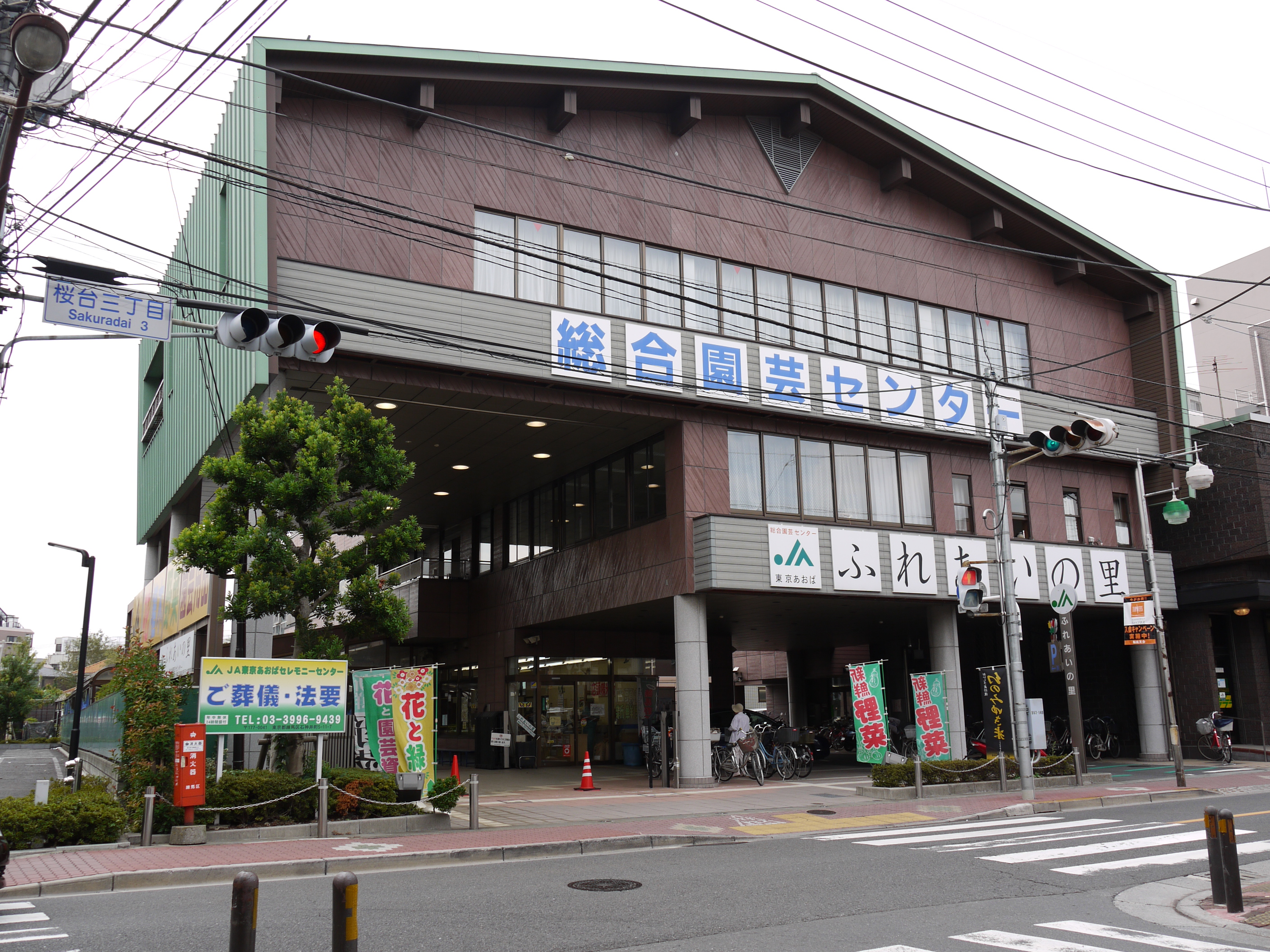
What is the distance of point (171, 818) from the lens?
566 inches

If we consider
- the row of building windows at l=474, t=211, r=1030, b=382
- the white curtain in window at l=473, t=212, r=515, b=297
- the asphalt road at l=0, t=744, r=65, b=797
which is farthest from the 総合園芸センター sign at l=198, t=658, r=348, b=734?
the white curtain in window at l=473, t=212, r=515, b=297

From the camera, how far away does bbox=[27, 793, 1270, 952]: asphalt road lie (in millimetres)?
8227

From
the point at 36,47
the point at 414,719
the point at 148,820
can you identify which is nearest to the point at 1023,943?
the point at 36,47

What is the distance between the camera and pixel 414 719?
54.7ft

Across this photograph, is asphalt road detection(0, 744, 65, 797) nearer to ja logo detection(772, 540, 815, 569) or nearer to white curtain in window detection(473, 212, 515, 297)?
white curtain in window detection(473, 212, 515, 297)

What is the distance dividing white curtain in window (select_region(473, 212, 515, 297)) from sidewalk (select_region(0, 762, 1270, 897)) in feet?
35.8

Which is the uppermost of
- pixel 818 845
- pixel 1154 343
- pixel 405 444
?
pixel 1154 343

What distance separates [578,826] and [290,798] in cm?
444

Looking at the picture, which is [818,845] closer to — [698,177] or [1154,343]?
[698,177]

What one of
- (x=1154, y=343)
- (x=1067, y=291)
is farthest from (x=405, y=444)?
(x=1154, y=343)

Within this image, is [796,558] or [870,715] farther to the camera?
[796,558]

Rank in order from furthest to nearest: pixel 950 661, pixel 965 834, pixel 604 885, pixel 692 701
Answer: pixel 950 661 → pixel 692 701 → pixel 965 834 → pixel 604 885

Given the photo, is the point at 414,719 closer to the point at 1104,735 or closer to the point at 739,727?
the point at 739,727

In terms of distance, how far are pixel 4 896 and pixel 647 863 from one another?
7095 mm
